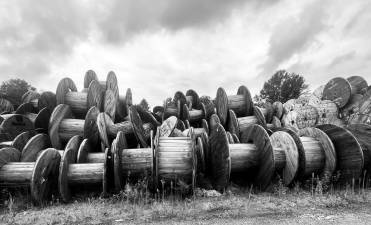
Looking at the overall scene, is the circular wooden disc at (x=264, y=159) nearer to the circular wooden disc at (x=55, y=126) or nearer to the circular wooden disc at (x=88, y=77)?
the circular wooden disc at (x=55, y=126)

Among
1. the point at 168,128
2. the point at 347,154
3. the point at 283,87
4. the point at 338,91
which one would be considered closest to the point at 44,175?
the point at 168,128

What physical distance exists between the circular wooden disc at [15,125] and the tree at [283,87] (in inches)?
1282

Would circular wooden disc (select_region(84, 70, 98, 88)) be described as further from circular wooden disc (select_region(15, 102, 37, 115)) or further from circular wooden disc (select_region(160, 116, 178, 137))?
circular wooden disc (select_region(160, 116, 178, 137))

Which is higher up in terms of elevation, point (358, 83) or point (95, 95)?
point (358, 83)

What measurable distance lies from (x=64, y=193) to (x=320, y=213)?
423 centimetres

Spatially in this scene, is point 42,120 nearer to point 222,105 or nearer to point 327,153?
point 222,105

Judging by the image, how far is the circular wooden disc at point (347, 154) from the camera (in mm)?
4402

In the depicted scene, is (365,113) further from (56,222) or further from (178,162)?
(56,222)

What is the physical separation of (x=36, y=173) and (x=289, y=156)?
478 centimetres

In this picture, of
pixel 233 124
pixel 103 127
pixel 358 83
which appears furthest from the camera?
pixel 358 83

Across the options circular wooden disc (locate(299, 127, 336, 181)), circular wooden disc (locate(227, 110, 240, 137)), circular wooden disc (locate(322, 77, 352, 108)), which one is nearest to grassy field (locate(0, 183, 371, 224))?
circular wooden disc (locate(299, 127, 336, 181))

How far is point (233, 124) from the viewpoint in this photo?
696cm

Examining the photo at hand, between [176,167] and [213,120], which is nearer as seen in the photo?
[176,167]

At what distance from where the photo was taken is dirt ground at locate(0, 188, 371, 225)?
3268 mm
